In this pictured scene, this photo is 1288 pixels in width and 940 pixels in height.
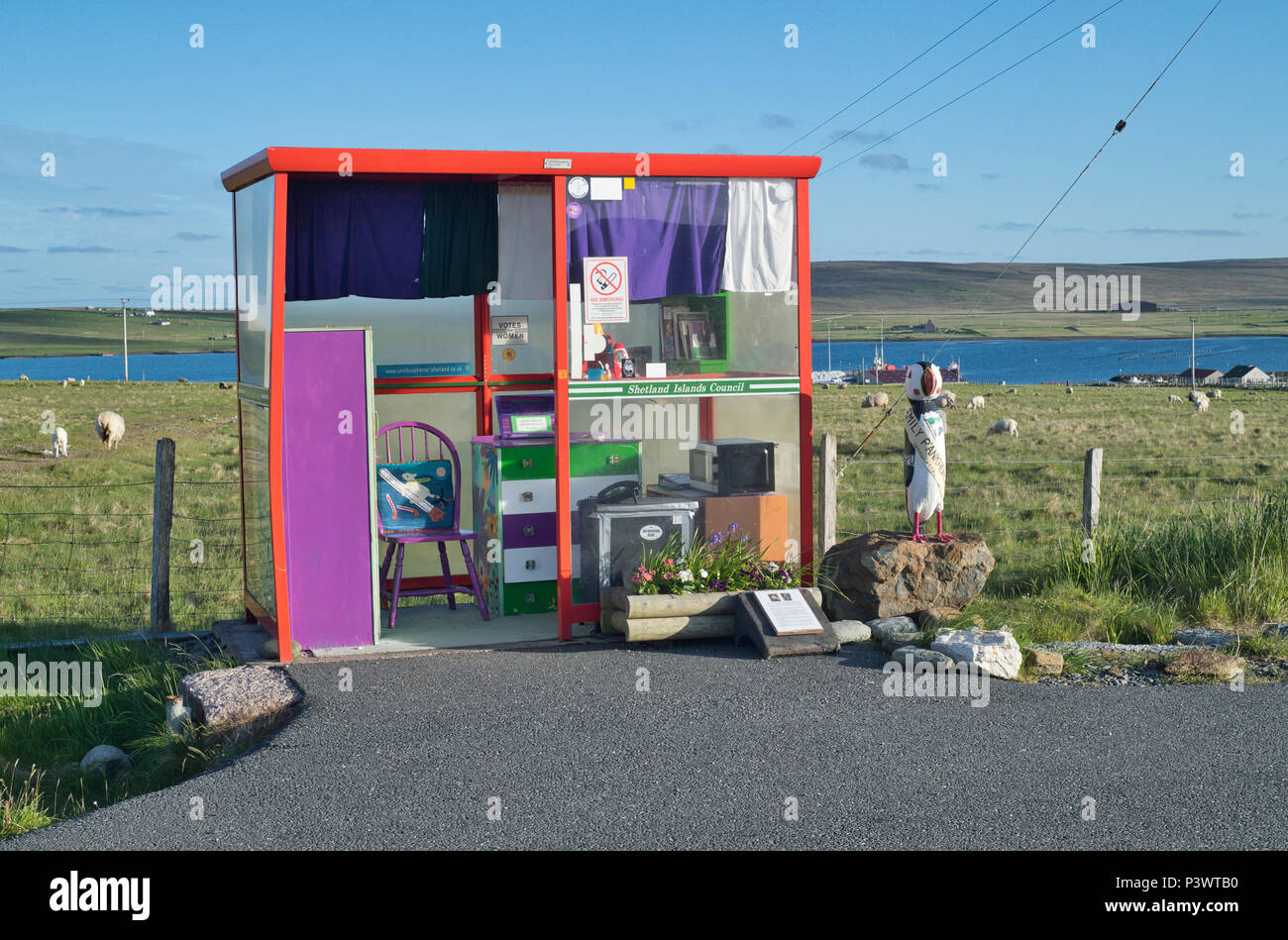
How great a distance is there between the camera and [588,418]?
8.71 m

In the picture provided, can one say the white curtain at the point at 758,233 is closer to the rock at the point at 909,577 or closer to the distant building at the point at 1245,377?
the rock at the point at 909,577

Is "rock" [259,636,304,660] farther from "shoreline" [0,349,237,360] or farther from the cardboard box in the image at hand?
"shoreline" [0,349,237,360]

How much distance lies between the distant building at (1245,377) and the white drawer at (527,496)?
6169 cm

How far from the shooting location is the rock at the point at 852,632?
7676mm

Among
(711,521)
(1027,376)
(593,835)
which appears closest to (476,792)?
(593,835)

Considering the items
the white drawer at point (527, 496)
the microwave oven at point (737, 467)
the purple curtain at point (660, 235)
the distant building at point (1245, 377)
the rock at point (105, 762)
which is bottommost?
the rock at point (105, 762)

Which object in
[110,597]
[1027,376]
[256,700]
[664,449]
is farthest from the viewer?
[1027,376]

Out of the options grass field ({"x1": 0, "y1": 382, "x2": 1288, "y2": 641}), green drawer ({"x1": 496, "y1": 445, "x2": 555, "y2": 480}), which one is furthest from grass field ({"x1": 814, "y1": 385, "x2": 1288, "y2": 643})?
green drawer ({"x1": 496, "y1": 445, "x2": 555, "y2": 480})

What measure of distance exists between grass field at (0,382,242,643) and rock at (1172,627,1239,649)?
6996mm

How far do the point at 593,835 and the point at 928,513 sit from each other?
13.9 ft

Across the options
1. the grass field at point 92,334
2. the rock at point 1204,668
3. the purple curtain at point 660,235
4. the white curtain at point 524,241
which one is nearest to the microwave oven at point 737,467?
the purple curtain at point 660,235

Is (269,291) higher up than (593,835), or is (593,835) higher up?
(269,291)

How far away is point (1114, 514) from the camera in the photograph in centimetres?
1306
